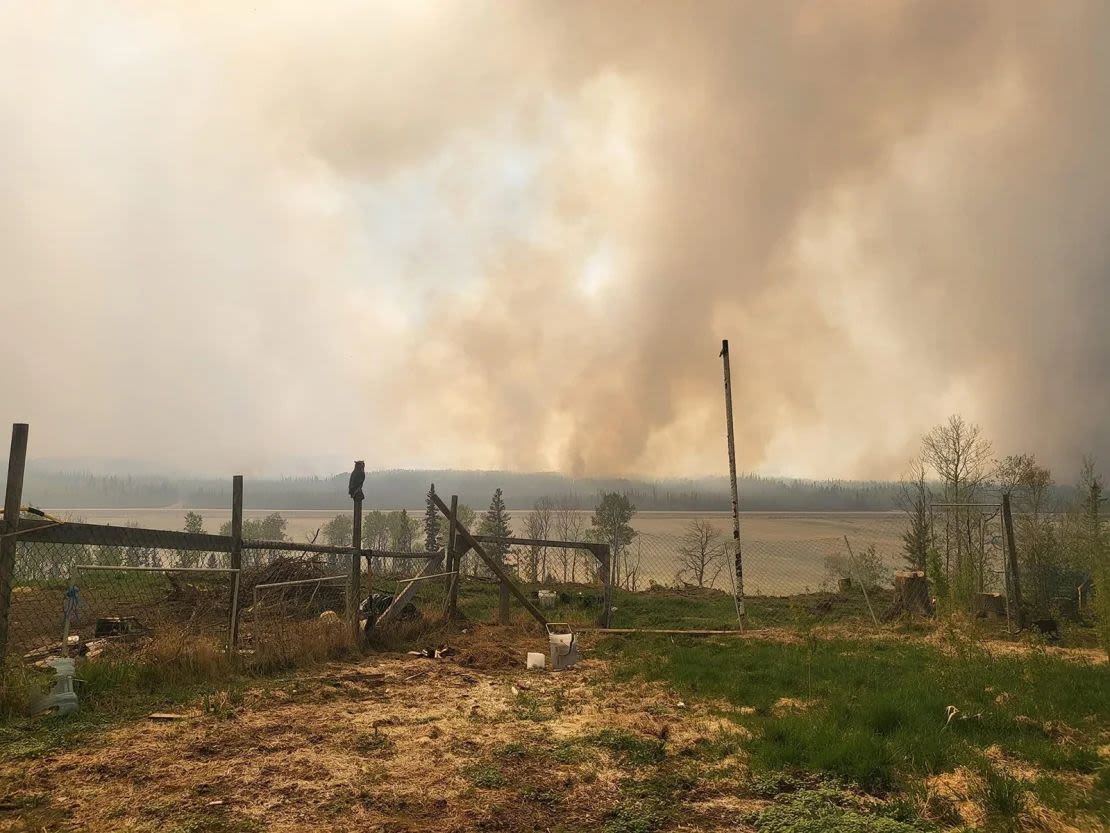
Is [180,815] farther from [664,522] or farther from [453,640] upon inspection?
[664,522]

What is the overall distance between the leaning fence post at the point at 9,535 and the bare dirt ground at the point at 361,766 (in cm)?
189

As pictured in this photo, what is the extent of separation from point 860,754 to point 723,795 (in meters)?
1.53

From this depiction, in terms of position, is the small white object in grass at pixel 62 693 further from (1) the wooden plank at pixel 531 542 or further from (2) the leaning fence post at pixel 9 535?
(1) the wooden plank at pixel 531 542

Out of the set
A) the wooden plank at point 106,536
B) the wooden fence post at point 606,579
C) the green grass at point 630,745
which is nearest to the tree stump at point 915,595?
the wooden fence post at point 606,579

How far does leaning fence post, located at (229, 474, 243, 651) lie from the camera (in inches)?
356

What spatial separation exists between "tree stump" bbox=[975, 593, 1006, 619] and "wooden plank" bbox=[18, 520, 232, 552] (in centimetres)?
1956

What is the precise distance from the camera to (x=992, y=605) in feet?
59.2

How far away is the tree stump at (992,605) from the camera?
17.6m

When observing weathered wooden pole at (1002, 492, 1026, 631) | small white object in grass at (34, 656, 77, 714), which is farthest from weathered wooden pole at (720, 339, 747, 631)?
small white object in grass at (34, 656, 77, 714)

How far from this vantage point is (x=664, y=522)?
17850 cm

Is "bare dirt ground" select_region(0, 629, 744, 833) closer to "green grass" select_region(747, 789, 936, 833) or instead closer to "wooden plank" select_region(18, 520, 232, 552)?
"green grass" select_region(747, 789, 936, 833)

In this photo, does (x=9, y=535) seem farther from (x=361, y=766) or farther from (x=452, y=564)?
(x=452, y=564)

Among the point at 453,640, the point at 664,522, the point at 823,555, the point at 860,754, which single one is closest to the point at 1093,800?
the point at 860,754

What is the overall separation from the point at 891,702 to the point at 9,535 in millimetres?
10433
